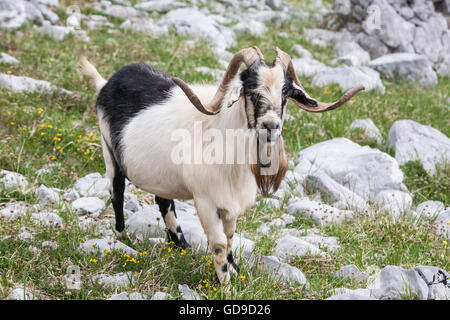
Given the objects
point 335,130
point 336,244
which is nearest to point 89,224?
point 336,244

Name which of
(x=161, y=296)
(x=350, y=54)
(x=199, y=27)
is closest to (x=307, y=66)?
(x=350, y=54)

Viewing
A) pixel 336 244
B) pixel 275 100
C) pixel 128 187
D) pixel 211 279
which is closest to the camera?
pixel 275 100

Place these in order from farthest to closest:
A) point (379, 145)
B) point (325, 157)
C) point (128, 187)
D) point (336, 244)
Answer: point (379, 145) < point (325, 157) < point (128, 187) < point (336, 244)

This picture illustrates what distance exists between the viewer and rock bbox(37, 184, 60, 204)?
16.8 feet

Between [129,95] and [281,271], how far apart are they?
6.27 feet

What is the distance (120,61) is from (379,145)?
4344 mm

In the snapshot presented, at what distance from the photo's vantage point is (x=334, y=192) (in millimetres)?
5562

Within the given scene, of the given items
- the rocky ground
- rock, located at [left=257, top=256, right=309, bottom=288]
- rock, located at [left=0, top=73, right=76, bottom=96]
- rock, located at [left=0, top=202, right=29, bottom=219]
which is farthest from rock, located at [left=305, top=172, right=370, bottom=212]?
rock, located at [left=0, top=73, right=76, bottom=96]

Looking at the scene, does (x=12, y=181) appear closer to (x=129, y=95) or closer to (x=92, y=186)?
(x=92, y=186)

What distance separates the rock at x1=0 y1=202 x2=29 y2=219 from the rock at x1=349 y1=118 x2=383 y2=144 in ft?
14.5

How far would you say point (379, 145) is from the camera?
7020 mm

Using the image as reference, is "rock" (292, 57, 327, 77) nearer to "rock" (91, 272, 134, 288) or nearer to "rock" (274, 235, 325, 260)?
"rock" (274, 235, 325, 260)

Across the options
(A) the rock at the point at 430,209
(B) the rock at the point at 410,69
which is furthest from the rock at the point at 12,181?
(B) the rock at the point at 410,69
